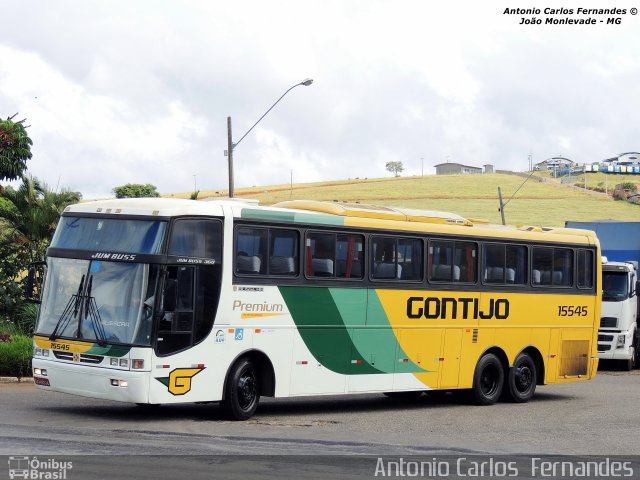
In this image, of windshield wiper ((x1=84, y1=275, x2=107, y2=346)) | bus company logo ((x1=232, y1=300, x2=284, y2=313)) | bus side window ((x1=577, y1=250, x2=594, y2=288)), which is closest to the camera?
windshield wiper ((x1=84, y1=275, x2=107, y2=346))

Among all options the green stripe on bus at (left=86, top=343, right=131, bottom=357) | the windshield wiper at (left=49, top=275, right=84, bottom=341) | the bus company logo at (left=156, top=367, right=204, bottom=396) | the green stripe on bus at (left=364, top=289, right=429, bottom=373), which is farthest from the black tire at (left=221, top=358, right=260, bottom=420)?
the green stripe on bus at (left=364, top=289, right=429, bottom=373)

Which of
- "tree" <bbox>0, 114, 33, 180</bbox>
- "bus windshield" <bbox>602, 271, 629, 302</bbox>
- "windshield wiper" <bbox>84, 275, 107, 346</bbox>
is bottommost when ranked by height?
"windshield wiper" <bbox>84, 275, 107, 346</bbox>

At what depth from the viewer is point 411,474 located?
11953mm

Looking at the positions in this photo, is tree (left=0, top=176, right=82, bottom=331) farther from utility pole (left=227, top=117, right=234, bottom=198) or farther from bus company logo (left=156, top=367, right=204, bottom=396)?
bus company logo (left=156, top=367, right=204, bottom=396)

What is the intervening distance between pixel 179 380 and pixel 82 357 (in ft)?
4.40

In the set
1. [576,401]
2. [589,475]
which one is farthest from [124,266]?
[576,401]

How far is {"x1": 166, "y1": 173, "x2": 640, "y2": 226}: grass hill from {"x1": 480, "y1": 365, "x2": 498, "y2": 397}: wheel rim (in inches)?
2194

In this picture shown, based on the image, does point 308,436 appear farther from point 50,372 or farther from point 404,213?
point 404,213

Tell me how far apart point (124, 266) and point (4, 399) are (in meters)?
3.98

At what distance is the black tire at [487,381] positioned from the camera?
2088cm

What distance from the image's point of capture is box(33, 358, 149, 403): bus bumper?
49.0ft

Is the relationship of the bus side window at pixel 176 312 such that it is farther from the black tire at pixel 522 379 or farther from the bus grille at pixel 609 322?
the bus grille at pixel 609 322

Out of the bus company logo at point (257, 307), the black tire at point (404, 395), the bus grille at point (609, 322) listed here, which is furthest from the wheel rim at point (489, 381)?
the bus grille at point (609, 322)

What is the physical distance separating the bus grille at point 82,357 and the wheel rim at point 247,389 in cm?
214
